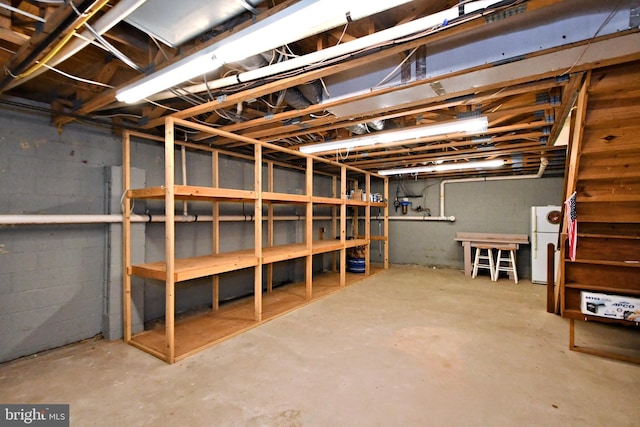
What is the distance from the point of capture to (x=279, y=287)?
16.1ft

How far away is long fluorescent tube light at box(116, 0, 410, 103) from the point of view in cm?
123

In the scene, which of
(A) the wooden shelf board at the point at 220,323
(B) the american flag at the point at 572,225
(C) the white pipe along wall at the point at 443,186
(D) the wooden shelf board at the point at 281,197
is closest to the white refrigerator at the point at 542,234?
(C) the white pipe along wall at the point at 443,186

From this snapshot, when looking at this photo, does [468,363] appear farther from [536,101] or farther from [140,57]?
[140,57]

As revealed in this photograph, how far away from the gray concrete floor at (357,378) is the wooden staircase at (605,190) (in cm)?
61

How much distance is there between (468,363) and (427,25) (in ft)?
8.12

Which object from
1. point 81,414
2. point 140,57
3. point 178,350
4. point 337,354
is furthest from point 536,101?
point 81,414

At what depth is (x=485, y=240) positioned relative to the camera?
5.63 m

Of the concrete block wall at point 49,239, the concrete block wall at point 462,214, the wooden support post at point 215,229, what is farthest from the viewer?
the concrete block wall at point 462,214

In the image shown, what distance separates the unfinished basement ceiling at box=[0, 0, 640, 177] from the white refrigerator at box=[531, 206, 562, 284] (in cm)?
273

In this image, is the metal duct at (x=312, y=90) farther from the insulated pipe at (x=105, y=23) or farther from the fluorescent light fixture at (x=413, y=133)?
the insulated pipe at (x=105, y=23)

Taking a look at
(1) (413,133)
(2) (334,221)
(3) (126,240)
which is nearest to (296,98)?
(1) (413,133)

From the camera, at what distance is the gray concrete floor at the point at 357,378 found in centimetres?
179

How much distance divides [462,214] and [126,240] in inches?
239

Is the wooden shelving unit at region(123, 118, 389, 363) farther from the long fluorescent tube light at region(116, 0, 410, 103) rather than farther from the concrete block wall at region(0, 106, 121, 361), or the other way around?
the long fluorescent tube light at region(116, 0, 410, 103)
